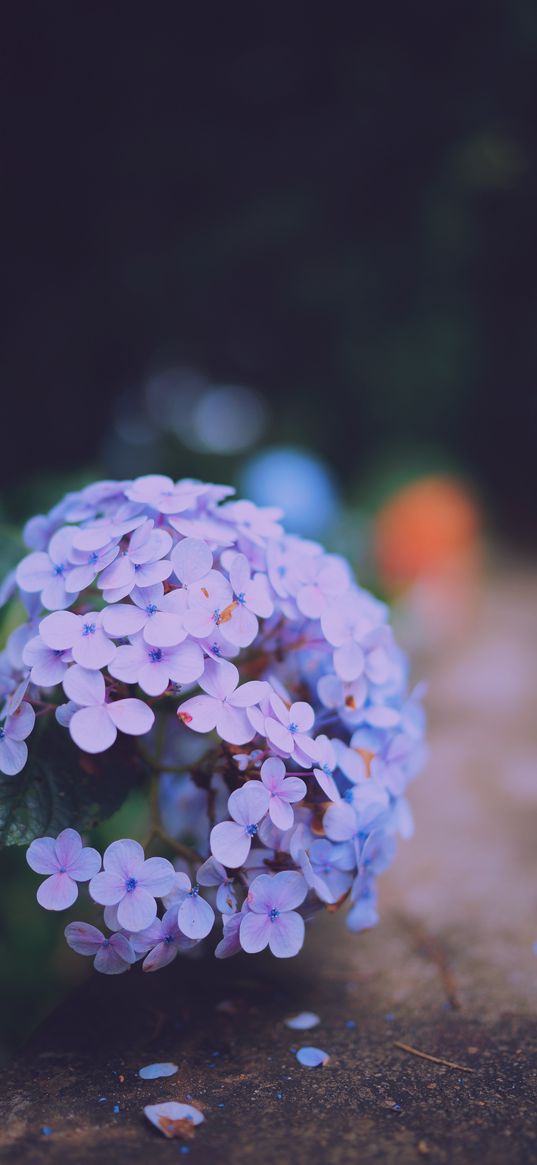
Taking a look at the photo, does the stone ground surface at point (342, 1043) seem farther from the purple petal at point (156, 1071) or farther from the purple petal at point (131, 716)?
the purple petal at point (131, 716)

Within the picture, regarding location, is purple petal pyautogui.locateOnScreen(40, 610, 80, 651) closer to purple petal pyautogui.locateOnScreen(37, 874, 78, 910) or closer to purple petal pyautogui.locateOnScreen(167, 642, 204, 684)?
purple petal pyautogui.locateOnScreen(167, 642, 204, 684)

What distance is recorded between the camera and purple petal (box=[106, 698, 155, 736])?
0.74 m

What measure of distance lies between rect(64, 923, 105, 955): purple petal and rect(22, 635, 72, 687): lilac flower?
0.21 meters

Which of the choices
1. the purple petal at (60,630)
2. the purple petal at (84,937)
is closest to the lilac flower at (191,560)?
the purple petal at (60,630)

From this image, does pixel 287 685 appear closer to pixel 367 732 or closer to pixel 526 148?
pixel 367 732

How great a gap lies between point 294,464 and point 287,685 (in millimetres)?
2356

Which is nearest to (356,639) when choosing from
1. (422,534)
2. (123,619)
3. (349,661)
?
(349,661)

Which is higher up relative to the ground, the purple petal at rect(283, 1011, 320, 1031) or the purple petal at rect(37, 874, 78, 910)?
the purple petal at rect(37, 874, 78, 910)

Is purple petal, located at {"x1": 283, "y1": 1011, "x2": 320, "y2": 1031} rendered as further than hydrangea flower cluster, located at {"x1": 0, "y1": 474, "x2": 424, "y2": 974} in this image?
Yes

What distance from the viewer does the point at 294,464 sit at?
325 cm

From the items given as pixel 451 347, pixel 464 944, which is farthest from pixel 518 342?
pixel 464 944

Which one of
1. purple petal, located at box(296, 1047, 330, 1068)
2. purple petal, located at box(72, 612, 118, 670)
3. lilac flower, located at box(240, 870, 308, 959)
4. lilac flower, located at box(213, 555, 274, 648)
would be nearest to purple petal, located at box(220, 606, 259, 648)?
lilac flower, located at box(213, 555, 274, 648)

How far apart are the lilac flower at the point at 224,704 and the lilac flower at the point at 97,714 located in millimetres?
39

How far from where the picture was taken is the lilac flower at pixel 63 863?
0.75 m
